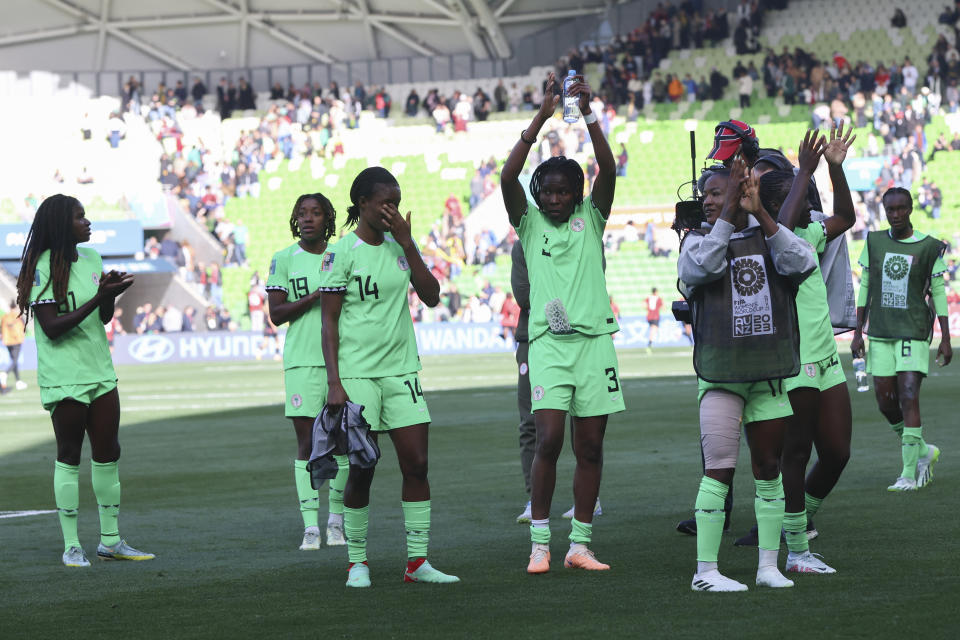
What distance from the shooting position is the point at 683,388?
21.8 meters

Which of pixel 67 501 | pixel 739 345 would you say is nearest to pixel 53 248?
pixel 67 501

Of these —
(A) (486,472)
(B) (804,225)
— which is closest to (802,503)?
(B) (804,225)

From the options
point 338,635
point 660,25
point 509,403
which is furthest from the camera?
point 660,25

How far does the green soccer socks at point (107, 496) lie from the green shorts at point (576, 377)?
8.76 ft

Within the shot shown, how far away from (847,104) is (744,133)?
3844 centimetres

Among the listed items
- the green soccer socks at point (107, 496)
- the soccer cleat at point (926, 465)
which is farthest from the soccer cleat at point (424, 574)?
the soccer cleat at point (926, 465)

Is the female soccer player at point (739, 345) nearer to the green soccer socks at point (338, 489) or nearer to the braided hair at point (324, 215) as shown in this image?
the green soccer socks at point (338, 489)

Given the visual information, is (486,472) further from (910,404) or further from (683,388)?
(683,388)

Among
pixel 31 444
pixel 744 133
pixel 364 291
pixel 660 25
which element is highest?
pixel 660 25

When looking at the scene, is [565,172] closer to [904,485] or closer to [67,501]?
[67,501]

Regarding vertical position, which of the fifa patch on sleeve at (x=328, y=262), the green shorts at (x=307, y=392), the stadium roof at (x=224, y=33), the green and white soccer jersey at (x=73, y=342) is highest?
the stadium roof at (x=224, y=33)

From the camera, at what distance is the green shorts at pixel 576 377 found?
7.14m

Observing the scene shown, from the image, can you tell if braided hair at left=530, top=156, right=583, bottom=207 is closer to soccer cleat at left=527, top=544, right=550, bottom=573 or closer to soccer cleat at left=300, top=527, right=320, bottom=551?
soccer cleat at left=527, top=544, right=550, bottom=573

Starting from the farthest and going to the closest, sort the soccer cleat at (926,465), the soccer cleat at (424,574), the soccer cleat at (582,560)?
the soccer cleat at (926,465)
the soccer cleat at (582,560)
the soccer cleat at (424,574)
